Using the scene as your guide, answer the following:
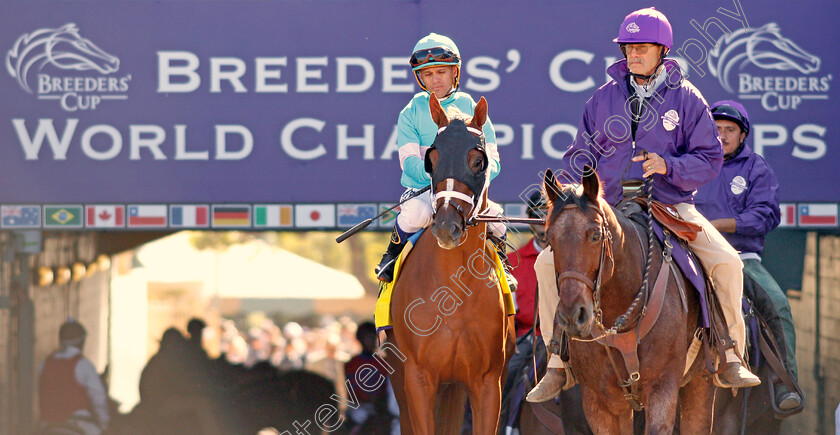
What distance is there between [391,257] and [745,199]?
2.42 metres

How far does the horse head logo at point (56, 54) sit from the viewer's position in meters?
6.93

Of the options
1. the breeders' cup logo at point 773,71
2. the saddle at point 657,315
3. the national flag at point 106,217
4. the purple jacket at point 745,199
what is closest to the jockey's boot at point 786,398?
the purple jacket at point 745,199

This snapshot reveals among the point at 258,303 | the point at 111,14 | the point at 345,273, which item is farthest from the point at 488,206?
the point at 111,14

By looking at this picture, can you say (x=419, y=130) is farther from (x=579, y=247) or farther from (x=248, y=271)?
(x=248, y=271)

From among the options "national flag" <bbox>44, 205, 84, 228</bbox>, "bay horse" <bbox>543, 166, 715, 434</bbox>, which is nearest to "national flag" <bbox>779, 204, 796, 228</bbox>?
"bay horse" <bbox>543, 166, 715, 434</bbox>

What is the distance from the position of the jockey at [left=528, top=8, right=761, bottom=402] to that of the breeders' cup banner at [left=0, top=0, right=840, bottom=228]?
77.9 inches

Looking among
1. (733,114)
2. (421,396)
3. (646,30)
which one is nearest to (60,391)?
(421,396)

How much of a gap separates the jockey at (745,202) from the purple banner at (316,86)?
2.26 ft

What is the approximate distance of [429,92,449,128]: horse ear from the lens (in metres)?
4.86

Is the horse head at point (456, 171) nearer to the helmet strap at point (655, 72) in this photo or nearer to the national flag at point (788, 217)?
the helmet strap at point (655, 72)

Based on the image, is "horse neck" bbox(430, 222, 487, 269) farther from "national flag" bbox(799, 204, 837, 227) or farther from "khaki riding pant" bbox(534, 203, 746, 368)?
→ "national flag" bbox(799, 204, 837, 227)

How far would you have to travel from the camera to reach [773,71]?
22.8ft

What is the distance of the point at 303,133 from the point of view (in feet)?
22.8

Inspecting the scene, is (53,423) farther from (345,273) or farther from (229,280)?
(345,273)
